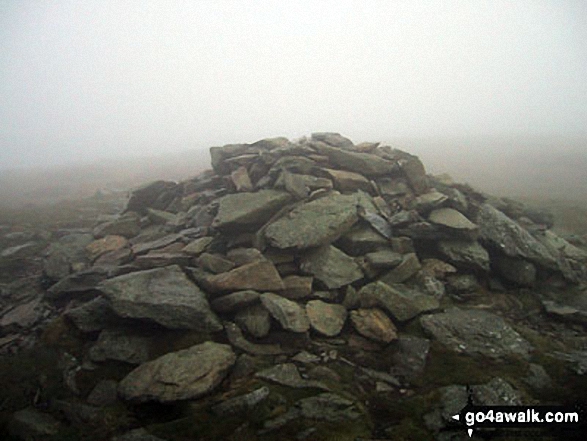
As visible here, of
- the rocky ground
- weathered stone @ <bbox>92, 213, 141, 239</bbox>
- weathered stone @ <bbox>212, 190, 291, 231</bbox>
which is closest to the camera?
the rocky ground

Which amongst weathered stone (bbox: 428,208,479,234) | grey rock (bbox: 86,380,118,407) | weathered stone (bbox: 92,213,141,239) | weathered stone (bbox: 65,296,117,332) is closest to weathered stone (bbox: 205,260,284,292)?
weathered stone (bbox: 65,296,117,332)

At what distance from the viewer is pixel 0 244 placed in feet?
86.6

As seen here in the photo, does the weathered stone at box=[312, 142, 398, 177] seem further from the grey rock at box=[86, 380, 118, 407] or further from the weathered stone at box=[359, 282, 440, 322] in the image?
the grey rock at box=[86, 380, 118, 407]

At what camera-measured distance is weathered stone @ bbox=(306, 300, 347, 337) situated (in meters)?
12.4

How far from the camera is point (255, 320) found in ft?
40.7

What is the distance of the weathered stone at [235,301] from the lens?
1280cm

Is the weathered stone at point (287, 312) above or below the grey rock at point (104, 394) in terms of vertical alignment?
above

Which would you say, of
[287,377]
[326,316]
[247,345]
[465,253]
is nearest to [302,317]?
[326,316]

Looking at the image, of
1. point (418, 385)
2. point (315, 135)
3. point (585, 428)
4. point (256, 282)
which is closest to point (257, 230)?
point (256, 282)

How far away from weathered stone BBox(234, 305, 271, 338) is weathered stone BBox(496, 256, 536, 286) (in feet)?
35.3

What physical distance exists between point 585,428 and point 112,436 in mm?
11141

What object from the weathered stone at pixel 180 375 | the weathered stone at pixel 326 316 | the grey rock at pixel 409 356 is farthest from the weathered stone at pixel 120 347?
the grey rock at pixel 409 356

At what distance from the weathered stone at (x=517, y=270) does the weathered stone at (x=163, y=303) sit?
1246 cm

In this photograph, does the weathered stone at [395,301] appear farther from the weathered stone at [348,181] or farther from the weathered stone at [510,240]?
the weathered stone at [348,181]
